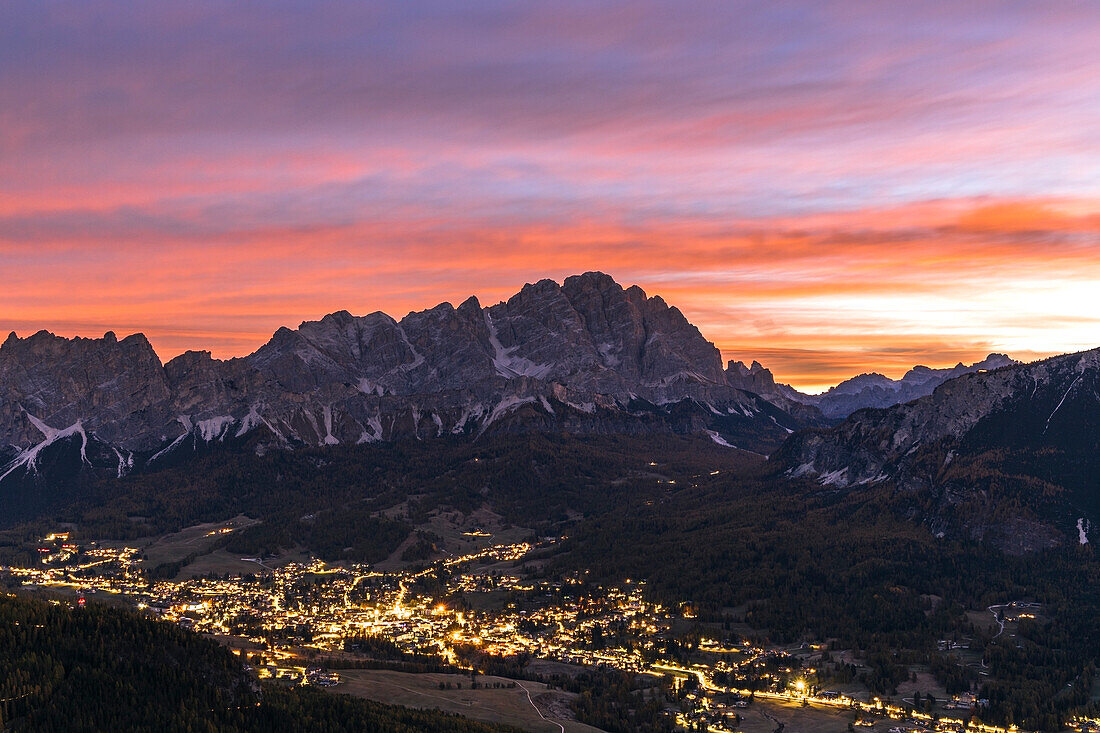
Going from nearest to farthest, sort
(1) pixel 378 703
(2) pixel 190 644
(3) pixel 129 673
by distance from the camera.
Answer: (3) pixel 129 673 → (2) pixel 190 644 → (1) pixel 378 703

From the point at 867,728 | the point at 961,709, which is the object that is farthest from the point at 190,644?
the point at 961,709

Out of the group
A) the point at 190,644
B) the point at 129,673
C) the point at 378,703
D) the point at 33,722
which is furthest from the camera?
the point at 378,703

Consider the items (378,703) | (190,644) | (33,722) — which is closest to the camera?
(33,722)

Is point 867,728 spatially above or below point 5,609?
below

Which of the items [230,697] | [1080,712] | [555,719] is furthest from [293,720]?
[1080,712]

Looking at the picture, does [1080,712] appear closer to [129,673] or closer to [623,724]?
[623,724]

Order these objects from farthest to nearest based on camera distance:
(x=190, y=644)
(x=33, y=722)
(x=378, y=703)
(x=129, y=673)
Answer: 1. (x=378, y=703)
2. (x=190, y=644)
3. (x=129, y=673)
4. (x=33, y=722)

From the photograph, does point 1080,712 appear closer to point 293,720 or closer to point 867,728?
point 867,728

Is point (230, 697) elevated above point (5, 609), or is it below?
below

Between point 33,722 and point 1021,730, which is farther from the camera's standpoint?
point 1021,730

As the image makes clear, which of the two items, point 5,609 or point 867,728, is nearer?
point 5,609
